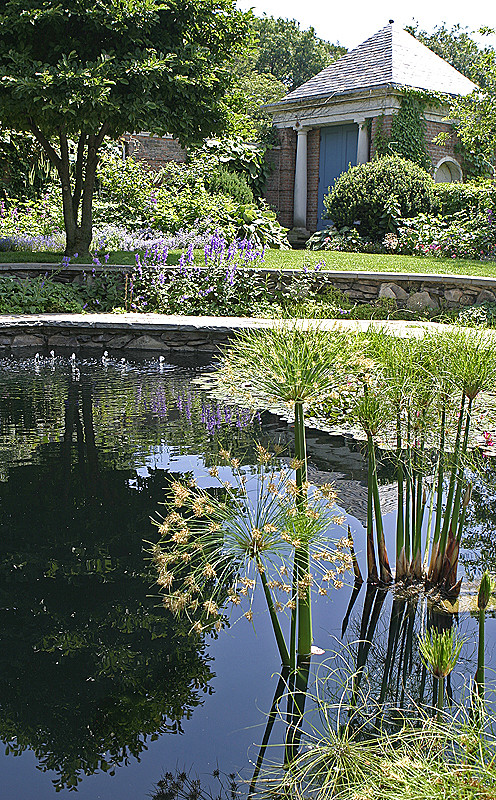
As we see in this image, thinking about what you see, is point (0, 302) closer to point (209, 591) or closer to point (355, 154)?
point (209, 591)

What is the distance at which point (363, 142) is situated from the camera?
50.6 ft

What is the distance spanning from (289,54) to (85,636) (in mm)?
42358

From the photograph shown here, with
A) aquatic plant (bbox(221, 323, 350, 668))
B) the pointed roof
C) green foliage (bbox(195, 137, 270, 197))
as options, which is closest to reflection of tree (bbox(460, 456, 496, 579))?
aquatic plant (bbox(221, 323, 350, 668))

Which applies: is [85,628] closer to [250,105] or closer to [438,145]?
[250,105]

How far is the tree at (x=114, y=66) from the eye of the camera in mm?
7855

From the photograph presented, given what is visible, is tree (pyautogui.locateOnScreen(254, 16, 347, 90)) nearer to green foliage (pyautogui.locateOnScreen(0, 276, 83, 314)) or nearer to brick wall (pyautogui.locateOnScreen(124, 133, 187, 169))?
brick wall (pyautogui.locateOnScreen(124, 133, 187, 169))

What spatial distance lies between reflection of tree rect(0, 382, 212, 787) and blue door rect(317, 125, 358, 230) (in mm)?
13647

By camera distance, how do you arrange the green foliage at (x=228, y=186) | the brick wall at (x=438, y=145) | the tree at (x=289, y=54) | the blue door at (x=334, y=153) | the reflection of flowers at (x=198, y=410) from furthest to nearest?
1. the tree at (x=289, y=54)
2. the blue door at (x=334, y=153)
3. the brick wall at (x=438, y=145)
4. the green foliage at (x=228, y=186)
5. the reflection of flowers at (x=198, y=410)

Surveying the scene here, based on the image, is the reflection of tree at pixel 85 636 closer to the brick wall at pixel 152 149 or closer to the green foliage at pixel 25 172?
the green foliage at pixel 25 172

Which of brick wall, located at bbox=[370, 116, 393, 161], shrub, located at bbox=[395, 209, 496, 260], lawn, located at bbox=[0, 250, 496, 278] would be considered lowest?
lawn, located at bbox=[0, 250, 496, 278]

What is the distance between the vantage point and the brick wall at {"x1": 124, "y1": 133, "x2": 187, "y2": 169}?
47.8 feet

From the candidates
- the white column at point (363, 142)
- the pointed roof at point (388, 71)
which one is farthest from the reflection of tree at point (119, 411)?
the pointed roof at point (388, 71)

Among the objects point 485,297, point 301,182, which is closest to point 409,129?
point 301,182

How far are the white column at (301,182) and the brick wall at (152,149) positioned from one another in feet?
10.2
